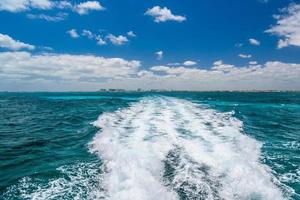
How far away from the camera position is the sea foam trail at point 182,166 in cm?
737

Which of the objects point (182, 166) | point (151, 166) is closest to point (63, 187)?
point (151, 166)

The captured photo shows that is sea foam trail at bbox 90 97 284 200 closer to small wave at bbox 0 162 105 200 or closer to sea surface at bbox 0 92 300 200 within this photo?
sea surface at bbox 0 92 300 200

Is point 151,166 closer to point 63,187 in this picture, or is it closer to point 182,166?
point 182,166

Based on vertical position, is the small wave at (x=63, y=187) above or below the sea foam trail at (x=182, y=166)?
below

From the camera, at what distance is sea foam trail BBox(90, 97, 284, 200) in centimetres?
737

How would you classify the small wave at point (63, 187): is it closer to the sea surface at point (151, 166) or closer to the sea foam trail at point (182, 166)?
the sea surface at point (151, 166)

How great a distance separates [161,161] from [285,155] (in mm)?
6134

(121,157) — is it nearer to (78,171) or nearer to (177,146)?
(78,171)

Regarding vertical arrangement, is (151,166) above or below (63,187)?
above

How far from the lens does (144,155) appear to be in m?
10.8

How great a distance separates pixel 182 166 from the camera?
9.40 metres

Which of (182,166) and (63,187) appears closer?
(63,187)

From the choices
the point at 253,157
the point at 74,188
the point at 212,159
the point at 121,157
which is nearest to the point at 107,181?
the point at 74,188

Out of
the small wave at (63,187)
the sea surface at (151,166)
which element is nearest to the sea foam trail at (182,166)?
the sea surface at (151,166)
